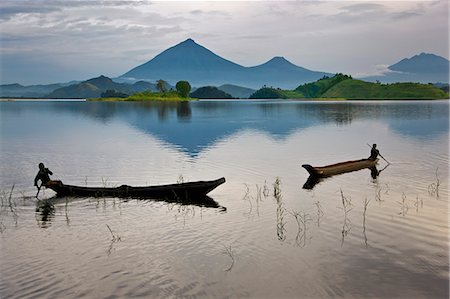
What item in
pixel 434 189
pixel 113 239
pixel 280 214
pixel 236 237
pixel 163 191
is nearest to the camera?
pixel 113 239

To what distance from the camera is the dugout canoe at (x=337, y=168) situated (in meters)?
32.8

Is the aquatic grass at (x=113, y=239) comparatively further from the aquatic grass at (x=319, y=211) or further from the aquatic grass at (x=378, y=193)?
the aquatic grass at (x=378, y=193)

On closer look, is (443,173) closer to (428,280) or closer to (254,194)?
(254,194)

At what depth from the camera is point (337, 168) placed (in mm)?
34406

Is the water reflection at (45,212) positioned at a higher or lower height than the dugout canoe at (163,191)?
lower

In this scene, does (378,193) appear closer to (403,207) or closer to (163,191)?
(403,207)

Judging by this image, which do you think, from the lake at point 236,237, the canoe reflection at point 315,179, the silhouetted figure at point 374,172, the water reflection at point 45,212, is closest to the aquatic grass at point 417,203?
the lake at point 236,237

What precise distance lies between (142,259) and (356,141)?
165 feet

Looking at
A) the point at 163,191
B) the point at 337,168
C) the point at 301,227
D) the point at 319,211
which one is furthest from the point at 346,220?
the point at 337,168

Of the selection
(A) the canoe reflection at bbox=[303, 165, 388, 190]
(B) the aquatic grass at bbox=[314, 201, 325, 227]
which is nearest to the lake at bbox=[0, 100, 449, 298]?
(B) the aquatic grass at bbox=[314, 201, 325, 227]

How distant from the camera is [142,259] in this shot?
16984 millimetres

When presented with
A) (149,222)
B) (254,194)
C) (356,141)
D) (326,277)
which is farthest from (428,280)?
(356,141)

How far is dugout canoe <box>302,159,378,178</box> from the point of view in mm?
32781

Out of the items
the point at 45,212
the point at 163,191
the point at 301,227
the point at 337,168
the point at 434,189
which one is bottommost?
the point at 301,227
